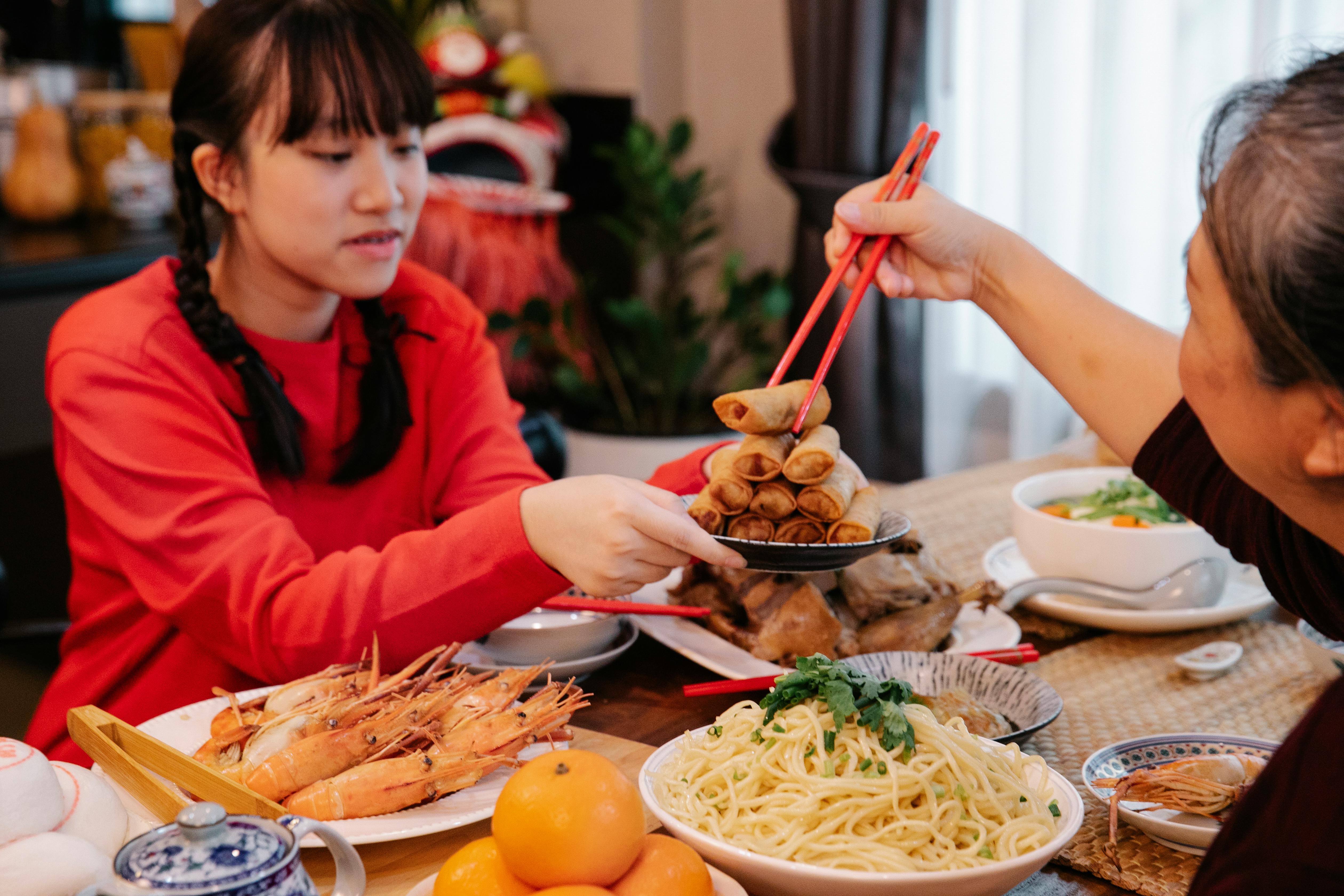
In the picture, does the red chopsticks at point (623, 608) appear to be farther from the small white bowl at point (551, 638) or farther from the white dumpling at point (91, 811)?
the white dumpling at point (91, 811)

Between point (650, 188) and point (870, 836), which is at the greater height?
point (650, 188)

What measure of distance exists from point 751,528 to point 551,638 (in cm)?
→ 27

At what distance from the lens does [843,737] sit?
90 centimetres

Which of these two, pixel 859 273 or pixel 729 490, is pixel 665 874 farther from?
pixel 859 273

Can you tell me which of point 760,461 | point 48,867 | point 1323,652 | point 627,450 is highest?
point 760,461

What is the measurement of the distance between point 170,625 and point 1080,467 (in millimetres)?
1424

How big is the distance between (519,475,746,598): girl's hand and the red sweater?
35 mm

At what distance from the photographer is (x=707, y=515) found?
1.17 meters

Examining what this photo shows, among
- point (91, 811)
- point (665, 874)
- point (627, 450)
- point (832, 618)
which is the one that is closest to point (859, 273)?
point (832, 618)

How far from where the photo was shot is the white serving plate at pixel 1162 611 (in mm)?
1396

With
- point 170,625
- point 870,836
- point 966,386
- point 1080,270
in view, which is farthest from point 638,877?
point 966,386

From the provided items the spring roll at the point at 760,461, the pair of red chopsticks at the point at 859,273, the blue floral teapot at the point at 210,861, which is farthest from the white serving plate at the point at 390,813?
the pair of red chopsticks at the point at 859,273

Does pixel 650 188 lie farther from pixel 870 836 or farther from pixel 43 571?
pixel 870 836

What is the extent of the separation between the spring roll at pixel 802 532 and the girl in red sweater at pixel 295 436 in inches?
3.1
